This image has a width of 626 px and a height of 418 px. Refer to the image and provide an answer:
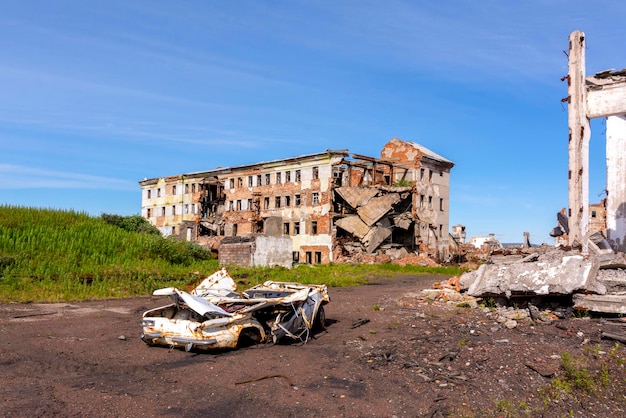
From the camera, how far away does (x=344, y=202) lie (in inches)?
1748

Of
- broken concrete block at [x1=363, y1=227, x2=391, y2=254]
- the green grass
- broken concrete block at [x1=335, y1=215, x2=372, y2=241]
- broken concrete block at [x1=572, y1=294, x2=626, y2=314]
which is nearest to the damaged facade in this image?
broken concrete block at [x1=572, y1=294, x2=626, y2=314]

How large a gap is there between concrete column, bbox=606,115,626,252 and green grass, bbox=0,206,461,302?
35.7ft

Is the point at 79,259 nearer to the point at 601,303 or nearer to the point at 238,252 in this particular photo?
the point at 238,252

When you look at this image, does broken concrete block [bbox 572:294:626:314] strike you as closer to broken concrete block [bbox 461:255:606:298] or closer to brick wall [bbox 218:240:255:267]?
broken concrete block [bbox 461:255:606:298]

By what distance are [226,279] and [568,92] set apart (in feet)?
35.1

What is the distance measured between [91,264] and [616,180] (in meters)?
20.3

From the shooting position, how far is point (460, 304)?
12.7 m

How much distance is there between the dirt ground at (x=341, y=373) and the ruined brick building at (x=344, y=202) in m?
26.3

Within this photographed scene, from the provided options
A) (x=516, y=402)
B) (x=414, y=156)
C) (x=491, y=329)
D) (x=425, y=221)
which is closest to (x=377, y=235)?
(x=425, y=221)

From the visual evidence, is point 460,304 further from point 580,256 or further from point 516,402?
point 516,402

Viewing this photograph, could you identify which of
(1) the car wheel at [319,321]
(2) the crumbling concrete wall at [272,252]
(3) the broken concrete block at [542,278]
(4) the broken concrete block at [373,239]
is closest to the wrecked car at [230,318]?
(1) the car wheel at [319,321]

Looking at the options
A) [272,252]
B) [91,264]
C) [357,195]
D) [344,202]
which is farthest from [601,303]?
[344,202]

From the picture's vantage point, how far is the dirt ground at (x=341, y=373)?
253 inches

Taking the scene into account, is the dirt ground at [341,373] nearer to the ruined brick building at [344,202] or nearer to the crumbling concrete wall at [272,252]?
the crumbling concrete wall at [272,252]
